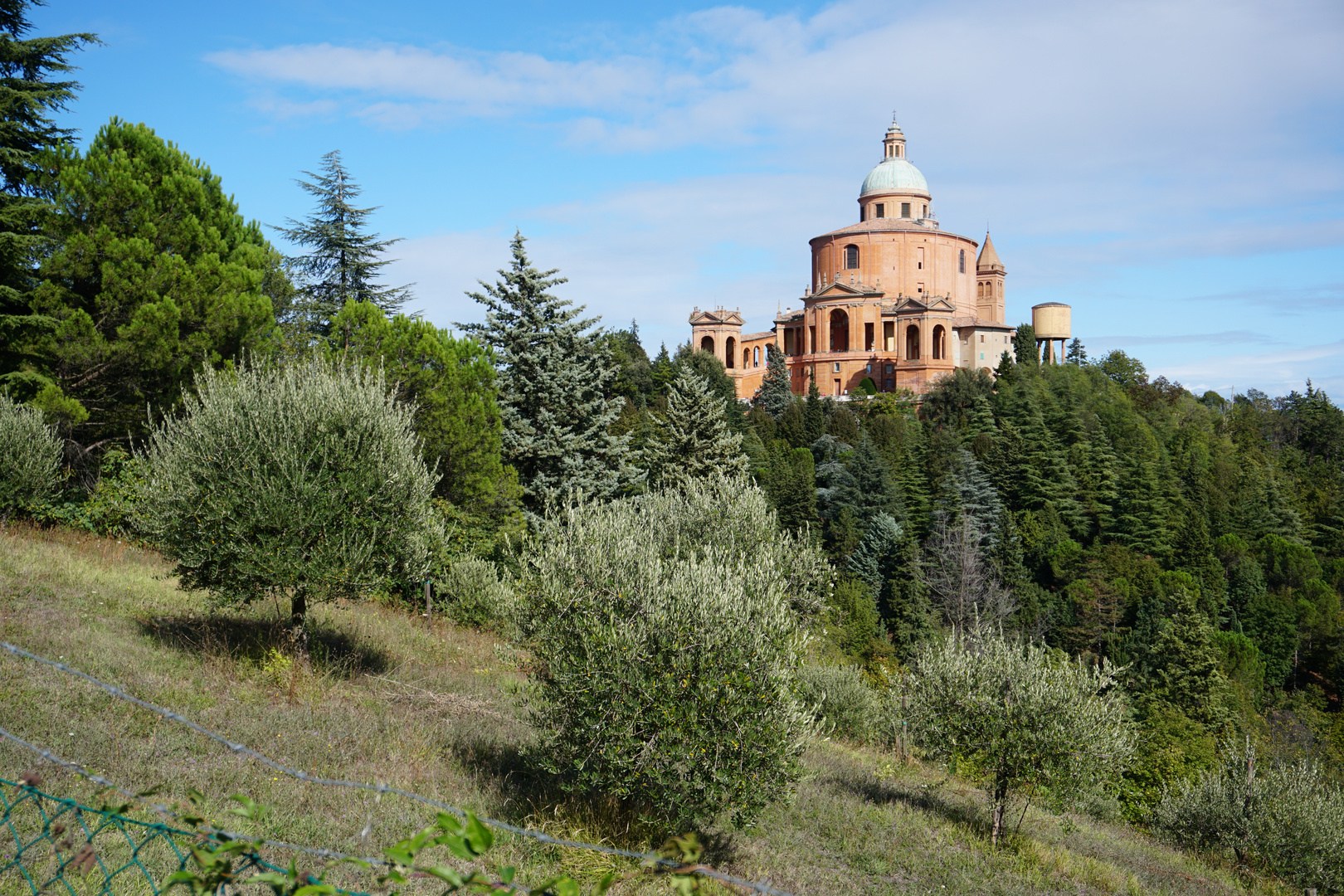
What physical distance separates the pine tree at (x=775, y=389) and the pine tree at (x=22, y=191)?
48.1m

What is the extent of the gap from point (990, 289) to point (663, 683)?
81266 mm

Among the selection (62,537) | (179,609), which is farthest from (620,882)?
(62,537)

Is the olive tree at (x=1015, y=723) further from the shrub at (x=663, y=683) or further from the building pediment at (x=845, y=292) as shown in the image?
the building pediment at (x=845, y=292)

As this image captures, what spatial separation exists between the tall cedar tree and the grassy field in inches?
165

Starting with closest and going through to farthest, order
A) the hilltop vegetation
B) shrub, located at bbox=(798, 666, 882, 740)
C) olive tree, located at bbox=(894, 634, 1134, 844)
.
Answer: the hilltop vegetation, olive tree, located at bbox=(894, 634, 1134, 844), shrub, located at bbox=(798, 666, 882, 740)

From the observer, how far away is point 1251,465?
198 feet

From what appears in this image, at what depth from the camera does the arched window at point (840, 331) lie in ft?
241

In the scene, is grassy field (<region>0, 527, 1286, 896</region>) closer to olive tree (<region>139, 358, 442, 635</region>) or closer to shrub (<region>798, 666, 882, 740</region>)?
olive tree (<region>139, 358, 442, 635</region>)

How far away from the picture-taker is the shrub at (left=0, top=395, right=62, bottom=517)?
16594 mm

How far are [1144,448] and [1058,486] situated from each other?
7.67 meters

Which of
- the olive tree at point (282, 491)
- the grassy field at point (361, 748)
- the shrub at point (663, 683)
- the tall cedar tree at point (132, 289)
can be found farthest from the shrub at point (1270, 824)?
the tall cedar tree at point (132, 289)

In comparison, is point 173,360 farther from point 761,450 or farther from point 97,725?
point 761,450

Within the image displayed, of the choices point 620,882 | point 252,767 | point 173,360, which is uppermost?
point 173,360

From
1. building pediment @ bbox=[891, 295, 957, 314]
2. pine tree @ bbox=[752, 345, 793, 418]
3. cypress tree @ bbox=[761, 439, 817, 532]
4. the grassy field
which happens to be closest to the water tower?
building pediment @ bbox=[891, 295, 957, 314]
